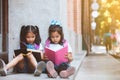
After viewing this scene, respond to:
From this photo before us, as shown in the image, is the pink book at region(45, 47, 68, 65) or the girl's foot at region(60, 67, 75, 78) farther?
the pink book at region(45, 47, 68, 65)

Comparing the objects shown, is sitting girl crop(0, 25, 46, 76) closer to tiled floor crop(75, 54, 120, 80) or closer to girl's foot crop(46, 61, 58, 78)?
girl's foot crop(46, 61, 58, 78)

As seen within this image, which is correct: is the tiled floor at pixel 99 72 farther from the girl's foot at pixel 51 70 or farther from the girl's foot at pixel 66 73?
the girl's foot at pixel 51 70

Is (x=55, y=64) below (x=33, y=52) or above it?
below

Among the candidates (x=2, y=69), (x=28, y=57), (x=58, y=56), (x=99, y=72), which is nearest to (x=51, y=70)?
(x=58, y=56)

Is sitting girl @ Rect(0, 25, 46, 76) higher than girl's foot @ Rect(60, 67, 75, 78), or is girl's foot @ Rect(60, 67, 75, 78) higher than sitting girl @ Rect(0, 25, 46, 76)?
sitting girl @ Rect(0, 25, 46, 76)

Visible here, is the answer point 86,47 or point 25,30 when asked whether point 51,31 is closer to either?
point 25,30

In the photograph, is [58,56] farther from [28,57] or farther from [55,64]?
[28,57]

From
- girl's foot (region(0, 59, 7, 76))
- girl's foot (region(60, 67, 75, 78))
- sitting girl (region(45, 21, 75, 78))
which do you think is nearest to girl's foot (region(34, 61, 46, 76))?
sitting girl (region(45, 21, 75, 78))

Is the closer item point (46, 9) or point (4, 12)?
point (46, 9)

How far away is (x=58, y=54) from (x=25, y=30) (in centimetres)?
84

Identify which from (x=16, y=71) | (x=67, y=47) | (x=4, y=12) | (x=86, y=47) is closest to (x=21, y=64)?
(x=16, y=71)

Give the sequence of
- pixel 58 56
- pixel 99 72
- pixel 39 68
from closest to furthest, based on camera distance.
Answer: pixel 39 68, pixel 58 56, pixel 99 72

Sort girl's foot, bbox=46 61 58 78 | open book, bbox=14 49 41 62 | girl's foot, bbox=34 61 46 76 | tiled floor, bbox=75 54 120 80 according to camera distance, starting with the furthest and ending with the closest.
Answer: tiled floor, bbox=75 54 120 80 < open book, bbox=14 49 41 62 < girl's foot, bbox=34 61 46 76 < girl's foot, bbox=46 61 58 78

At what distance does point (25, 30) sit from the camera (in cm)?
845
